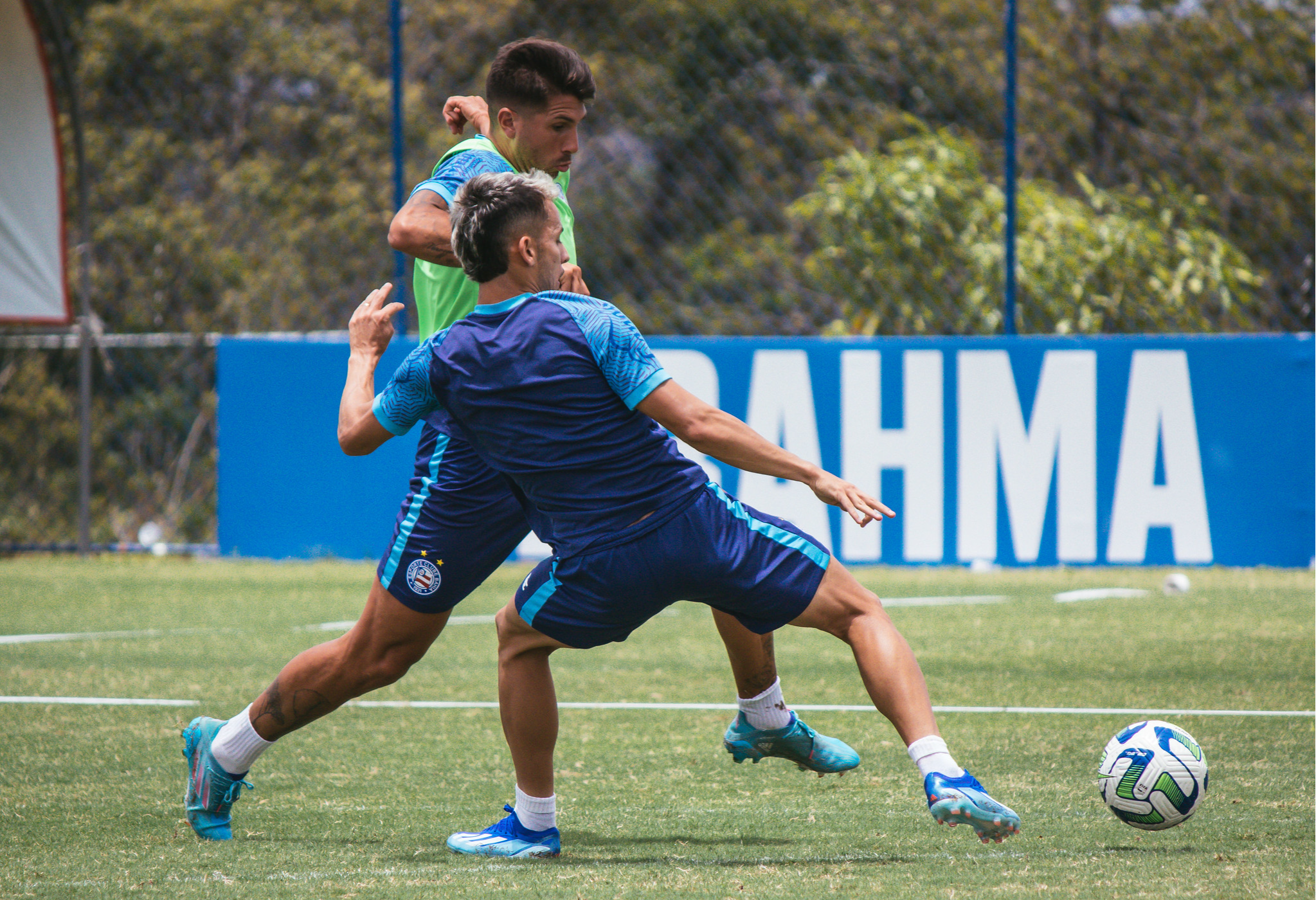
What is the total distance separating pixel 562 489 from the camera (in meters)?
3.62

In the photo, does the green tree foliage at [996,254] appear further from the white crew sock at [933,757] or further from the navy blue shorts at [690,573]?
the white crew sock at [933,757]

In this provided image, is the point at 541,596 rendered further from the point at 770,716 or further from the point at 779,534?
the point at 770,716

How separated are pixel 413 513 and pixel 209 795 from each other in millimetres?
911

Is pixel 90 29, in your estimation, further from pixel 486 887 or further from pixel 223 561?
pixel 486 887

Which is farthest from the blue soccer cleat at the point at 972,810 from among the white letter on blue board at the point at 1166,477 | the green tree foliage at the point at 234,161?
the green tree foliage at the point at 234,161

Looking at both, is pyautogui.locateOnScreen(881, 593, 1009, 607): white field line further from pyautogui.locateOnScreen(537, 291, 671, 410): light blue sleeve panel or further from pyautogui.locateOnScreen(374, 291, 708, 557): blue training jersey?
pyautogui.locateOnScreen(537, 291, 671, 410): light blue sleeve panel

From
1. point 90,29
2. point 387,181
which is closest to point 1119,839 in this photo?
point 387,181

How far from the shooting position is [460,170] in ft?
14.1

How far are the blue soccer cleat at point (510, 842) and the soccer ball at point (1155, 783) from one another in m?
1.44

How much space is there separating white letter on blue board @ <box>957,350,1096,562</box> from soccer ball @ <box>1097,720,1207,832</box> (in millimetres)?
5666

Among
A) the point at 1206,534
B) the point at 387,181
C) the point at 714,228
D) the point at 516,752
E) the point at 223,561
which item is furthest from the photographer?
the point at 387,181

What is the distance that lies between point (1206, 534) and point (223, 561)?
21.5 ft

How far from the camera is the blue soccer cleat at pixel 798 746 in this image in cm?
427

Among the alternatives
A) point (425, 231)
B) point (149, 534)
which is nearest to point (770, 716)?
point (425, 231)
